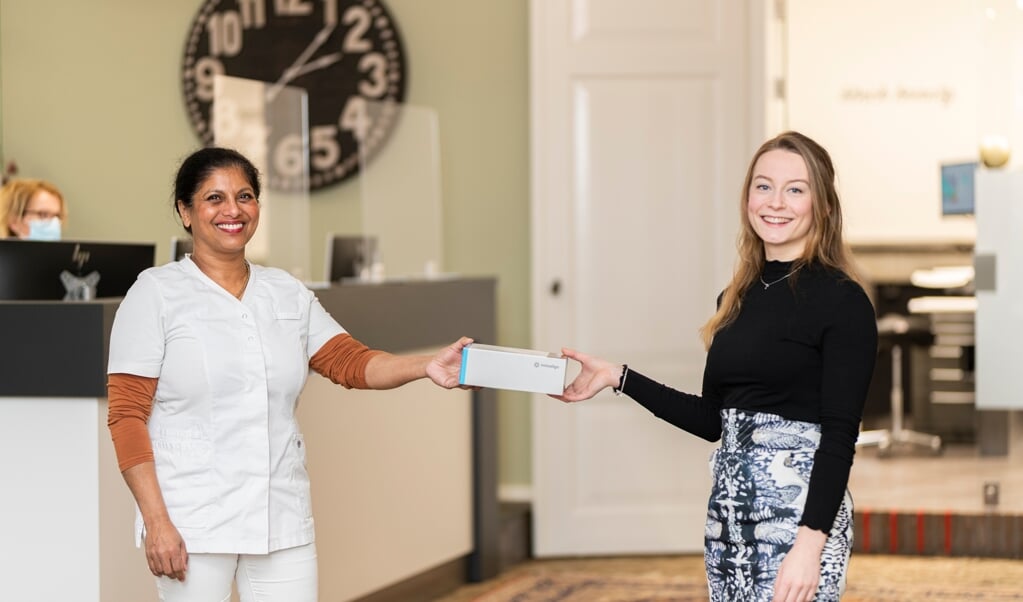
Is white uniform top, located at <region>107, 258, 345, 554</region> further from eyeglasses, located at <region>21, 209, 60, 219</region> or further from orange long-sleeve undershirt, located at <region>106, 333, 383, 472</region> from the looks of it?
eyeglasses, located at <region>21, 209, 60, 219</region>

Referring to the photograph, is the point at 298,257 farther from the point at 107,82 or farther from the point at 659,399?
the point at 107,82

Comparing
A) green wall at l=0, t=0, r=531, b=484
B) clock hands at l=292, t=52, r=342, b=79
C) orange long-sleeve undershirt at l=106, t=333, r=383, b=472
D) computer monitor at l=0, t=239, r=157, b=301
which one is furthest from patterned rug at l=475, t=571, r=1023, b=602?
orange long-sleeve undershirt at l=106, t=333, r=383, b=472

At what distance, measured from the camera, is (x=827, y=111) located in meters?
9.77

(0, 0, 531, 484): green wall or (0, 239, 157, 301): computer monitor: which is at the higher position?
(0, 0, 531, 484): green wall

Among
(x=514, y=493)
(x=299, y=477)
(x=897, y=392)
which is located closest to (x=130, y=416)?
(x=299, y=477)

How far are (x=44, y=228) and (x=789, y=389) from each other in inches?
129

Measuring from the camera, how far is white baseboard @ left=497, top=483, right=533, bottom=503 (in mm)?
5719

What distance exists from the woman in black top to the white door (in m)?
3.13

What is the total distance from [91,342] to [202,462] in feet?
2.61

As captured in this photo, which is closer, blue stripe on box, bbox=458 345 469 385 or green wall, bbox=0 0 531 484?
blue stripe on box, bbox=458 345 469 385

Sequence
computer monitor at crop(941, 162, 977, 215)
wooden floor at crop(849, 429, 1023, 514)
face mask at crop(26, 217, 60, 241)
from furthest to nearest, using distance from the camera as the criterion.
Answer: wooden floor at crop(849, 429, 1023, 514) < computer monitor at crop(941, 162, 977, 215) < face mask at crop(26, 217, 60, 241)

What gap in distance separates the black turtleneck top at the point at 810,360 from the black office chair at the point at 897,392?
5.56 meters

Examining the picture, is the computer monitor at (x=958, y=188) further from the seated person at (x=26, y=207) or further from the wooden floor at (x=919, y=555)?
the seated person at (x=26, y=207)

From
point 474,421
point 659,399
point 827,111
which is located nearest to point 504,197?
point 474,421
